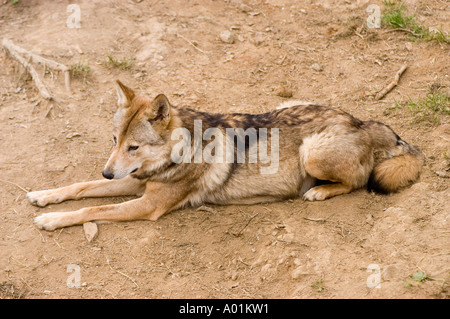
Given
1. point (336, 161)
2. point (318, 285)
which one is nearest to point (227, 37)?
point (336, 161)

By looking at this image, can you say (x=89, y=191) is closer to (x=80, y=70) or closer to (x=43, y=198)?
(x=43, y=198)

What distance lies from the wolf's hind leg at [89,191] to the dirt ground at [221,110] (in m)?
0.09

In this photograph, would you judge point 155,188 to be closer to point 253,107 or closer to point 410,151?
point 253,107

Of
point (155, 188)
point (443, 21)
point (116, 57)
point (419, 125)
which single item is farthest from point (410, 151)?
point (116, 57)

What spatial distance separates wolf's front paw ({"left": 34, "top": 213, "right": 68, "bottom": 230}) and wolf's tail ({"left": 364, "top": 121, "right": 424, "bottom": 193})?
11.2 ft

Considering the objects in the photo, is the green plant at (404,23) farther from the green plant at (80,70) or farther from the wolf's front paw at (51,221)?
the wolf's front paw at (51,221)

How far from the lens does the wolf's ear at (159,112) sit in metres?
4.87

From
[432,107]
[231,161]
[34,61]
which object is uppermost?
[432,107]

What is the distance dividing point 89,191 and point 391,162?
3.49 metres

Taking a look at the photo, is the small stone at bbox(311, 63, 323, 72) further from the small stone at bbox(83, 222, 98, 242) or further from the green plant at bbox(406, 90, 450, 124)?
the small stone at bbox(83, 222, 98, 242)

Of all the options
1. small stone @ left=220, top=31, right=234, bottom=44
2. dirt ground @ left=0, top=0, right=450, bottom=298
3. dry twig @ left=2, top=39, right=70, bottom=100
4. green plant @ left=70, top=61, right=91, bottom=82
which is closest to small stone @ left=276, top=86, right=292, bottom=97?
dirt ground @ left=0, top=0, right=450, bottom=298

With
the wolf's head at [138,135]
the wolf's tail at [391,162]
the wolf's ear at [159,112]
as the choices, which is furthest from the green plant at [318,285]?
the wolf's ear at [159,112]

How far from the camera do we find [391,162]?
536 cm

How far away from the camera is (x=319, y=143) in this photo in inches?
209
